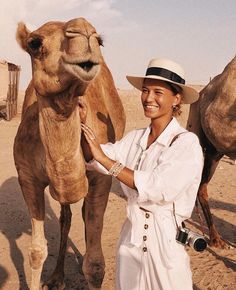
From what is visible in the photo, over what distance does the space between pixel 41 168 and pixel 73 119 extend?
0.88m

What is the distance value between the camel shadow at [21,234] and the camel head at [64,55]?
3014 mm

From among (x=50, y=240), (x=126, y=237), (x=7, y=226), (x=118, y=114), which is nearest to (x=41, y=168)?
(x=126, y=237)

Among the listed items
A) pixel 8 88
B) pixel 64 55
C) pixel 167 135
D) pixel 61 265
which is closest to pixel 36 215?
pixel 61 265

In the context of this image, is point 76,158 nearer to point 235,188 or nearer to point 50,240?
point 50,240

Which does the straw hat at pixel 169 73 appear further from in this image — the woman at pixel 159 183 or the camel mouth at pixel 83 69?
the camel mouth at pixel 83 69

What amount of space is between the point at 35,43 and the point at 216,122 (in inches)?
132

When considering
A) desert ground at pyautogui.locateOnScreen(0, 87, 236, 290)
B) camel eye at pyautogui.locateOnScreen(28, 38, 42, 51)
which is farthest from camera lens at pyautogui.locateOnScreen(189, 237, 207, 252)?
desert ground at pyautogui.locateOnScreen(0, 87, 236, 290)

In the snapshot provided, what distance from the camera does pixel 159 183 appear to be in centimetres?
244

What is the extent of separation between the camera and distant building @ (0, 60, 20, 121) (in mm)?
18547

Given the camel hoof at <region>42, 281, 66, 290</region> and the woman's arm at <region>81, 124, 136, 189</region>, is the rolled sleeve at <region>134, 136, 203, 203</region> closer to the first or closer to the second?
the woman's arm at <region>81, 124, 136, 189</region>

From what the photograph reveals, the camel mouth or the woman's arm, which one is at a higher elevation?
the camel mouth

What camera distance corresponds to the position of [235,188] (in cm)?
923

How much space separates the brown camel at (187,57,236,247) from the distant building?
45.9 ft

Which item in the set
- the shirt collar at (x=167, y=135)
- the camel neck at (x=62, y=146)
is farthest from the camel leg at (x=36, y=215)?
the shirt collar at (x=167, y=135)
